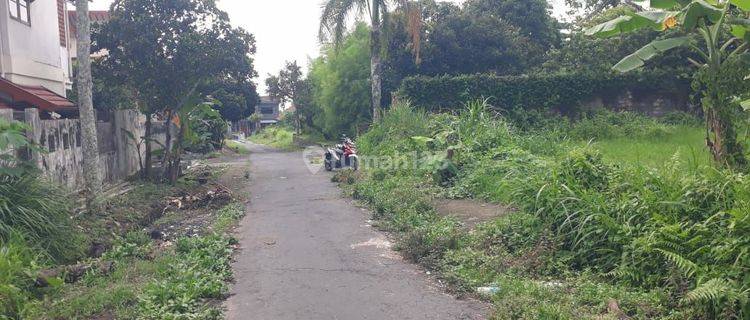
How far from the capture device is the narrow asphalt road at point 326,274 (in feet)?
17.9

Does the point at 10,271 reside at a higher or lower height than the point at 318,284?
higher

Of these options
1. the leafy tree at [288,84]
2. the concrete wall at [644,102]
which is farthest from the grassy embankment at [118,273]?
the leafy tree at [288,84]

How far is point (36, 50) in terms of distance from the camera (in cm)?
1502

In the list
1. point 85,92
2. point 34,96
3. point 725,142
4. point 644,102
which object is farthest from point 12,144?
point 644,102

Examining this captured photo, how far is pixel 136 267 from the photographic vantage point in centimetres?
690

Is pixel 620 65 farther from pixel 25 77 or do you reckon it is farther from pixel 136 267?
pixel 25 77

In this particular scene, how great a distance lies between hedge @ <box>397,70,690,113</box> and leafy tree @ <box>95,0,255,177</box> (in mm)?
9239

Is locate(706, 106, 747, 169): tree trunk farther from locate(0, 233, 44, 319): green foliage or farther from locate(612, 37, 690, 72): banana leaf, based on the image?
locate(0, 233, 44, 319): green foliage

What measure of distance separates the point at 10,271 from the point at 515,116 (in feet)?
64.1

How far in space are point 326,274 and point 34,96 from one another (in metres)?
8.80

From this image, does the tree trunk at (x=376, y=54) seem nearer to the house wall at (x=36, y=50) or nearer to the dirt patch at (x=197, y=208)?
the dirt patch at (x=197, y=208)

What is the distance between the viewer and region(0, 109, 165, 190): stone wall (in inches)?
376

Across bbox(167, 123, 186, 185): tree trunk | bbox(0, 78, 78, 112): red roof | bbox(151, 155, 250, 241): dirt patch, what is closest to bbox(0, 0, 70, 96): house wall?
bbox(0, 78, 78, 112): red roof

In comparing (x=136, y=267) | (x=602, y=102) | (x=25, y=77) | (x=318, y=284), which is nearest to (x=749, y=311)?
(x=318, y=284)
